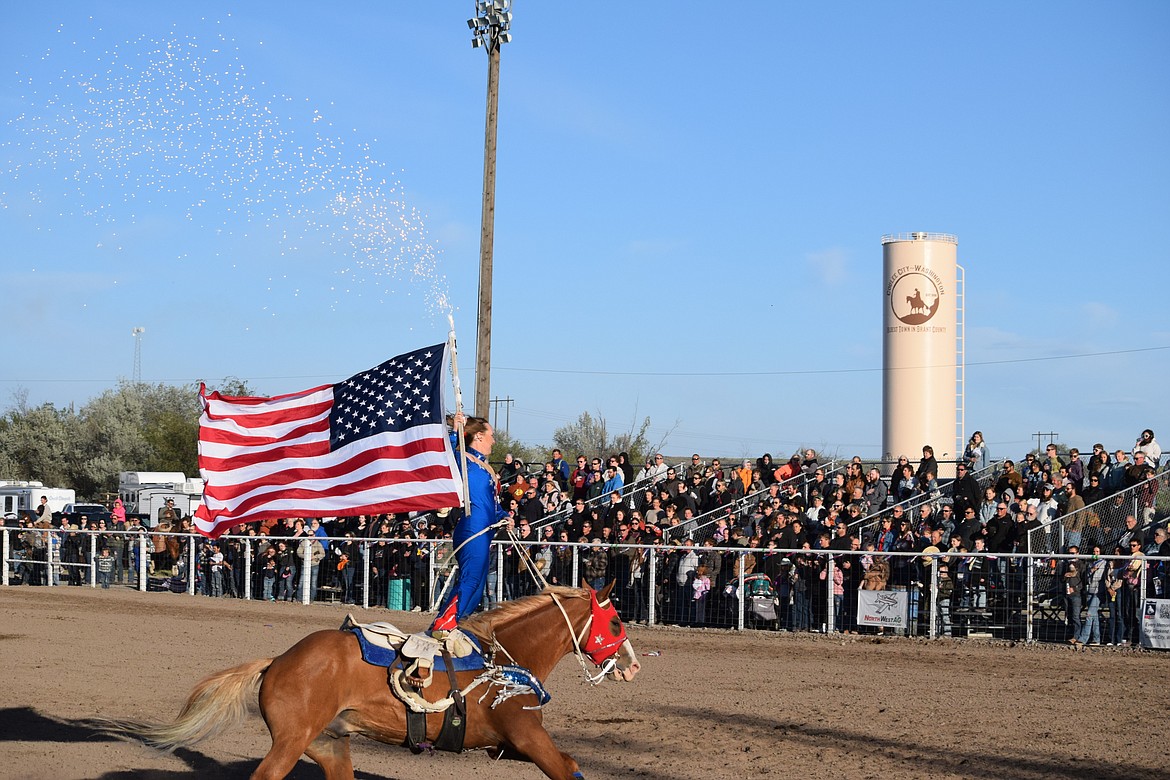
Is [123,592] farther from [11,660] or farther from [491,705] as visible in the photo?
[491,705]

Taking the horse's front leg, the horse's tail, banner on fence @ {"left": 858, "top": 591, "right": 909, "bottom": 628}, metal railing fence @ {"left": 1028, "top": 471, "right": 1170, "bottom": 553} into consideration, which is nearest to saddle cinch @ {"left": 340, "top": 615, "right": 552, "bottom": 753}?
the horse's front leg

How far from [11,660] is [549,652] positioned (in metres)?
10.1

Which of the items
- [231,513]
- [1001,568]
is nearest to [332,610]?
[1001,568]

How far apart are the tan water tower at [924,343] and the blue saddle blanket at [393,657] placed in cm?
2615

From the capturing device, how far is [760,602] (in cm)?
1889

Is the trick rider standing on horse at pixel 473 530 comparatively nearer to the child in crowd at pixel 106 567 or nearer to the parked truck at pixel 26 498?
the child in crowd at pixel 106 567

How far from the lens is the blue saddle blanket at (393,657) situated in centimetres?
721

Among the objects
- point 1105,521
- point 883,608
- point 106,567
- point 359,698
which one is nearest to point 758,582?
point 883,608

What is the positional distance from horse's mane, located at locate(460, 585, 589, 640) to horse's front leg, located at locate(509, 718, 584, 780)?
0.72 metres

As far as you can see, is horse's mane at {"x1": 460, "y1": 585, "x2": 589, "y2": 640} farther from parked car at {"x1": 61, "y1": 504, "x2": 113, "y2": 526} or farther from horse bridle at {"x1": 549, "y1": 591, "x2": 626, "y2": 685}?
parked car at {"x1": 61, "y1": 504, "x2": 113, "y2": 526}

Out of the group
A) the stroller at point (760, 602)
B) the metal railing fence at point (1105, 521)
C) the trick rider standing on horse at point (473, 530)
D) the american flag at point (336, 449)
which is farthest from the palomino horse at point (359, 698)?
the metal railing fence at point (1105, 521)

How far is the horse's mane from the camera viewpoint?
776 centimetres

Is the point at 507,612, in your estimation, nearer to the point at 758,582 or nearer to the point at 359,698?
the point at 359,698

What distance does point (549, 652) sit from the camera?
786 centimetres
